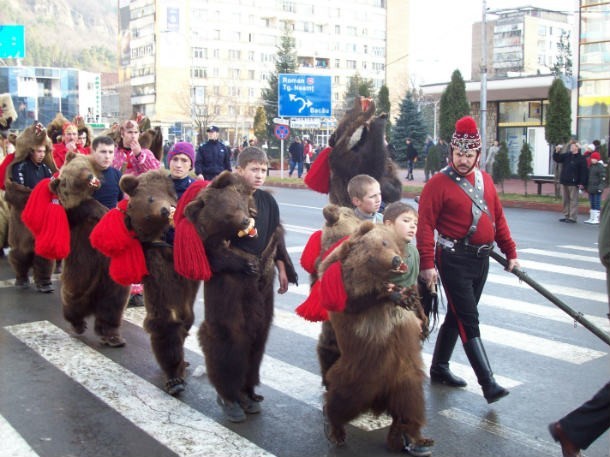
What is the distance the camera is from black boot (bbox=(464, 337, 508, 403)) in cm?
507

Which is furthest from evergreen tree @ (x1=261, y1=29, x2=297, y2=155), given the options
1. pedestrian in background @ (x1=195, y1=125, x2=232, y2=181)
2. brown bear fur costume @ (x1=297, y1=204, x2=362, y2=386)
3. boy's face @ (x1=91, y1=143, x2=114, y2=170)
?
brown bear fur costume @ (x1=297, y1=204, x2=362, y2=386)

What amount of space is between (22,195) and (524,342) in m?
6.26

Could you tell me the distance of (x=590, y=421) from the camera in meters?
3.98

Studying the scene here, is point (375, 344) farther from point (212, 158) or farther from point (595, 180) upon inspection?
point (595, 180)

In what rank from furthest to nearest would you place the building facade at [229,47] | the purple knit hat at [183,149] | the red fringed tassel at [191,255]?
1. the building facade at [229,47]
2. the purple knit hat at [183,149]
3. the red fringed tassel at [191,255]

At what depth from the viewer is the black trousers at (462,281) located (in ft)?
17.0

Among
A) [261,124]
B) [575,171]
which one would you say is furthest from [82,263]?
[261,124]

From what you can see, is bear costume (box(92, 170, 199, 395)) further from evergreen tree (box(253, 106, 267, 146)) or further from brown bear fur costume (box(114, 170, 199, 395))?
evergreen tree (box(253, 106, 267, 146))

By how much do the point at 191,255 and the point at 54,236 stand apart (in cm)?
248

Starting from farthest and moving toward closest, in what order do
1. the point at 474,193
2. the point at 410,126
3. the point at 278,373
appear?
the point at 410,126 < the point at 278,373 < the point at 474,193

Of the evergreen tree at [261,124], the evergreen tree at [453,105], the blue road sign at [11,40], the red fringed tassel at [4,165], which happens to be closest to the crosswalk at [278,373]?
the red fringed tassel at [4,165]

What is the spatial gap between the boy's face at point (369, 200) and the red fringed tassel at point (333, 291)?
90 cm

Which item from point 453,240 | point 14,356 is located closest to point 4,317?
point 14,356

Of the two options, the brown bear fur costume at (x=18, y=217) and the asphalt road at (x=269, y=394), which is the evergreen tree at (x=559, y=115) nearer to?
the asphalt road at (x=269, y=394)
